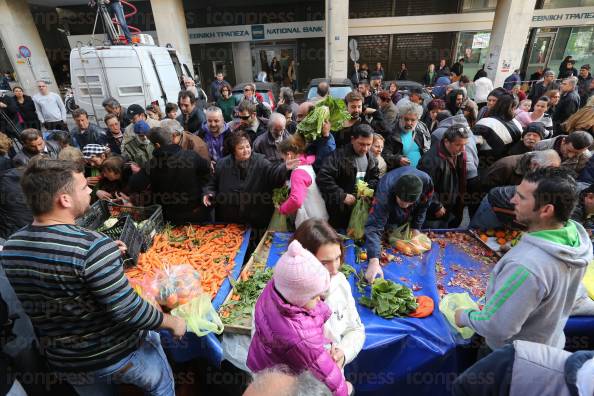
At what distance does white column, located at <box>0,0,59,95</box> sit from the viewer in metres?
13.1

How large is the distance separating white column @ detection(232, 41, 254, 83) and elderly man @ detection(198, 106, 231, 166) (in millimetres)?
14472

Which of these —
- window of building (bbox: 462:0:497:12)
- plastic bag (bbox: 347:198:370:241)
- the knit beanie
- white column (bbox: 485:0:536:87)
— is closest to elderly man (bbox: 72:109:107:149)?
plastic bag (bbox: 347:198:370:241)

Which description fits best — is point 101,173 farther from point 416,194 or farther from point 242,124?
point 416,194

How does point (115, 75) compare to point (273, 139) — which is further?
point (115, 75)

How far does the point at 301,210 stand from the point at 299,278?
77.5 inches

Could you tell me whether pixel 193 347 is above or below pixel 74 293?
below

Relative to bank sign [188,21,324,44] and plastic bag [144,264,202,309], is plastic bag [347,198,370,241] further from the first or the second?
bank sign [188,21,324,44]

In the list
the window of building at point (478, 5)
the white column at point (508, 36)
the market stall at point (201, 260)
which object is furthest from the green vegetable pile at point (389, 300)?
the window of building at point (478, 5)

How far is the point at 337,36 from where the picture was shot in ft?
42.7

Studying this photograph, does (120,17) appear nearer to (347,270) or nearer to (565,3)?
(347,270)

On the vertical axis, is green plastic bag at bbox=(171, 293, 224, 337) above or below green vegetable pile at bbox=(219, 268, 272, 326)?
above

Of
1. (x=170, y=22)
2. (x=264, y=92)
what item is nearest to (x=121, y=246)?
(x=264, y=92)

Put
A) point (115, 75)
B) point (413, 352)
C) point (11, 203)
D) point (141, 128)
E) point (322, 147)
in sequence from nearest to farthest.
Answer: point (413, 352) → point (11, 203) → point (322, 147) → point (141, 128) → point (115, 75)

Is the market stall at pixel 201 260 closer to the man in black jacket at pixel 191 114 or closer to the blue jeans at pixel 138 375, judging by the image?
the blue jeans at pixel 138 375
